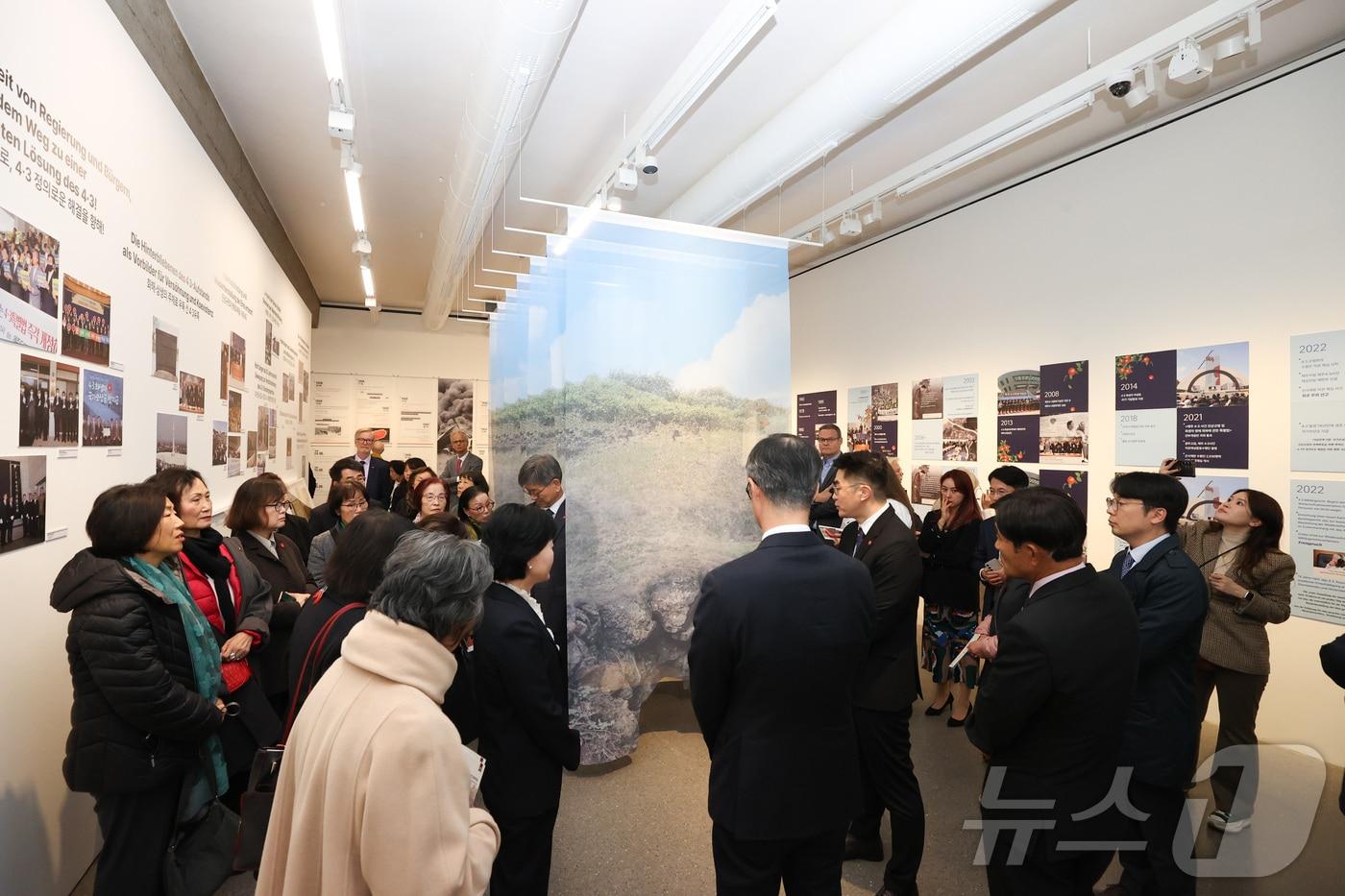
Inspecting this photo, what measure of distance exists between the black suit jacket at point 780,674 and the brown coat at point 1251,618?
2.42 m

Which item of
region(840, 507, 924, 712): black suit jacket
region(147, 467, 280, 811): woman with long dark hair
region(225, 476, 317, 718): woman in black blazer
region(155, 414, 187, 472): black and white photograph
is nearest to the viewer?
region(147, 467, 280, 811): woman with long dark hair

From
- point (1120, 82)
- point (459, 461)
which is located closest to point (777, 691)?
point (1120, 82)

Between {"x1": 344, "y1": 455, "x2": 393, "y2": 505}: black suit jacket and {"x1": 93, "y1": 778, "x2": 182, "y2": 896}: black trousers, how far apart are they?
220 inches

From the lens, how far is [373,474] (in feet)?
25.2

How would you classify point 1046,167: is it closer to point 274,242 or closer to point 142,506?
point 142,506

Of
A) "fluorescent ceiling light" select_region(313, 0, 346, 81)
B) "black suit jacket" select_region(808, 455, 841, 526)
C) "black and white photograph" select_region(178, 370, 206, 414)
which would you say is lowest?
"black suit jacket" select_region(808, 455, 841, 526)

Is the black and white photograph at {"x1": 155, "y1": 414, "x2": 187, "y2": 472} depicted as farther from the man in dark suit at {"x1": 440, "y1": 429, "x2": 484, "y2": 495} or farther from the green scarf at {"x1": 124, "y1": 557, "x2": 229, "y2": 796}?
the man in dark suit at {"x1": 440, "y1": 429, "x2": 484, "y2": 495}

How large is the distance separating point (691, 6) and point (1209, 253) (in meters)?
3.52

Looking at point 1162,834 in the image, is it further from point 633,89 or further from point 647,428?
point 633,89

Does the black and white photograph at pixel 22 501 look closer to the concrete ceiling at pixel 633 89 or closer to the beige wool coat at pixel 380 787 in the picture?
the beige wool coat at pixel 380 787

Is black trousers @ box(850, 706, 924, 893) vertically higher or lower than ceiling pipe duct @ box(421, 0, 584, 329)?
lower

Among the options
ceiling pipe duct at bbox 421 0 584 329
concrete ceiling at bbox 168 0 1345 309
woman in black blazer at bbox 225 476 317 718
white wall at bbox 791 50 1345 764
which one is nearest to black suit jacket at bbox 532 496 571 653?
woman in black blazer at bbox 225 476 317 718

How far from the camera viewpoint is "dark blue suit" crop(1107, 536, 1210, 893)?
2230 millimetres

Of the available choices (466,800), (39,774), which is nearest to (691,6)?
(466,800)
